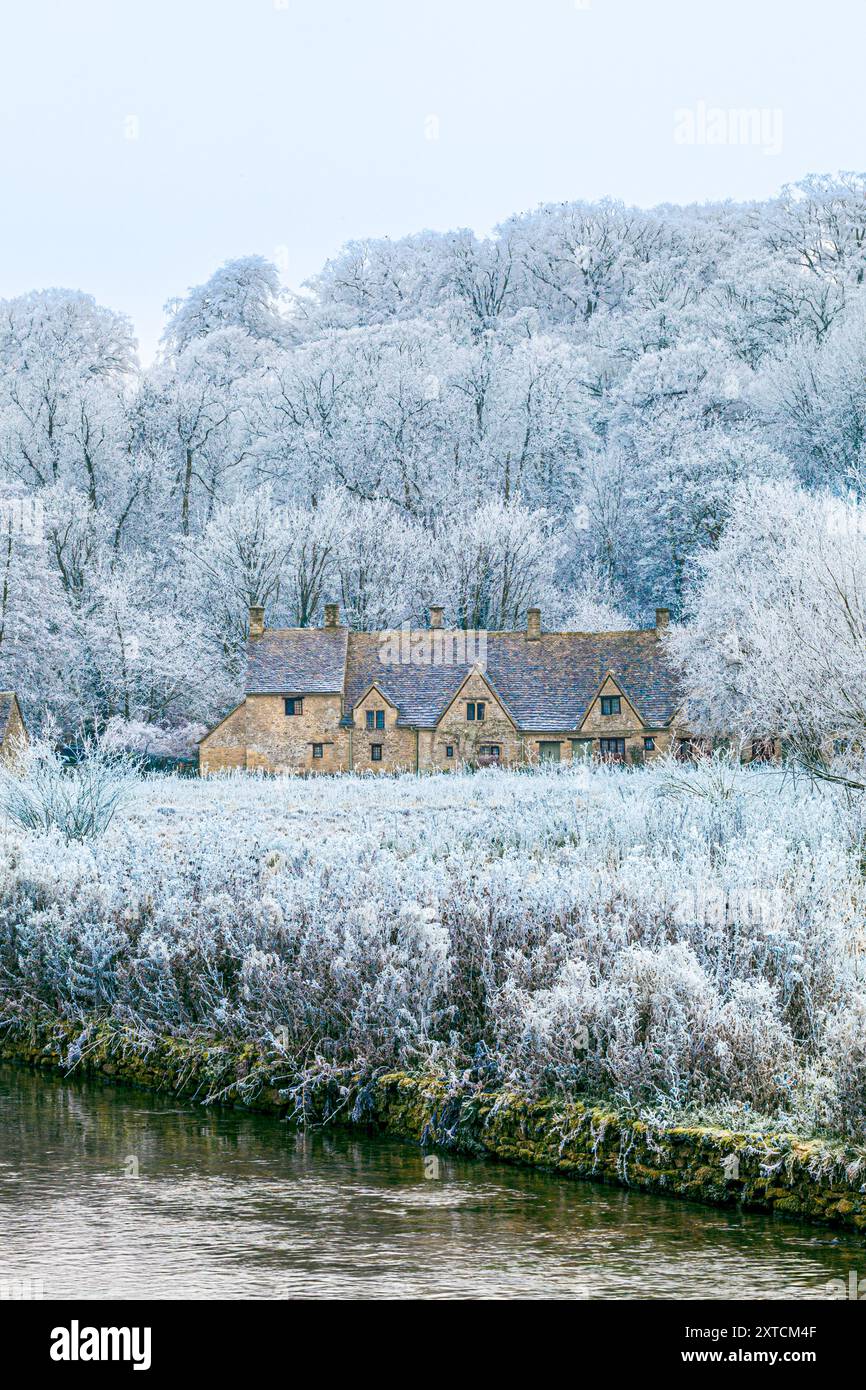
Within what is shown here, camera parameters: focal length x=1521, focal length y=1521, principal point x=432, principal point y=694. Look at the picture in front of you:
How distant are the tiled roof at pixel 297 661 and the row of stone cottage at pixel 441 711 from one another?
0.05 metres

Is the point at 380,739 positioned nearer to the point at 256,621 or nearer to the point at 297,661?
the point at 297,661

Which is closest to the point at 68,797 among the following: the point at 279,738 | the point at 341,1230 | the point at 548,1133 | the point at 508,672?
the point at 548,1133

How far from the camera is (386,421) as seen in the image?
70.2 meters

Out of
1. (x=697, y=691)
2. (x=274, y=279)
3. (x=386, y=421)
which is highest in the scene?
(x=274, y=279)

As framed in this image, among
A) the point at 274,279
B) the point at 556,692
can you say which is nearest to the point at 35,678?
the point at 556,692

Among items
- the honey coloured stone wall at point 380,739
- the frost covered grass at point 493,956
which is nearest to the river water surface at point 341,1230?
the frost covered grass at point 493,956

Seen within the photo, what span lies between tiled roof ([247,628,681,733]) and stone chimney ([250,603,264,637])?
13.6 inches

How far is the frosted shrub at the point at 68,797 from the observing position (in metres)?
23.9

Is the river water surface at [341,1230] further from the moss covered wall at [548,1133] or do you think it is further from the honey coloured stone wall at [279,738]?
the honey coloured stone wall at [279,738]

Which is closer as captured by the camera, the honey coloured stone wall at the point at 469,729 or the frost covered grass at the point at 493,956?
→ the frost covered grass at the point at 493,956

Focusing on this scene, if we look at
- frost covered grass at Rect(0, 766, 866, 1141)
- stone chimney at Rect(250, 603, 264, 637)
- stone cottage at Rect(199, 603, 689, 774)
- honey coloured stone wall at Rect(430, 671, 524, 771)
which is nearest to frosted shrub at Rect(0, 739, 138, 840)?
frost covered grass at Rect(0, 766, 866, 1141)

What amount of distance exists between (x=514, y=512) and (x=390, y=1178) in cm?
5465
